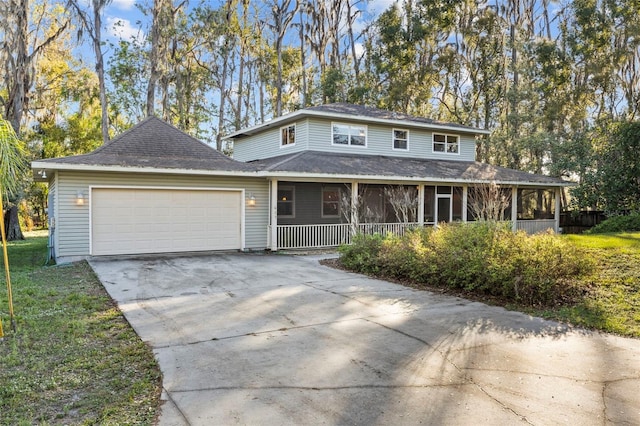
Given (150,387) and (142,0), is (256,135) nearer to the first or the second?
(142,0)

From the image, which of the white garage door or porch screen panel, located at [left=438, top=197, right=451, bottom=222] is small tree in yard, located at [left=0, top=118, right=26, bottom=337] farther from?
porch screen panel, located at [left=438, top=197, right=451, bottom=222]

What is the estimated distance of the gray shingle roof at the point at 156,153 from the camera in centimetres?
1190

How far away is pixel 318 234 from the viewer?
1512 cm

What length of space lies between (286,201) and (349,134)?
3.83 m

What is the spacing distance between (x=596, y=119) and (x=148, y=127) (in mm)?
25902

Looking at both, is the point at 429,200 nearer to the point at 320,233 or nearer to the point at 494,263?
the point at 320,233


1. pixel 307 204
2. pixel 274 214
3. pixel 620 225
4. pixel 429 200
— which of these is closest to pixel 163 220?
pixel 274 214

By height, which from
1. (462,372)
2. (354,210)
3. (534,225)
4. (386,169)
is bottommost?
(462,372)

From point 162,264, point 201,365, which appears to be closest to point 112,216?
point 162,264

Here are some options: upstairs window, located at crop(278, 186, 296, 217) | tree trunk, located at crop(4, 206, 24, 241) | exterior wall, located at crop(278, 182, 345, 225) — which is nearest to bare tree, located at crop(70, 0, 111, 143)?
tree trunk, located at crop(4, 206, 24, 241)

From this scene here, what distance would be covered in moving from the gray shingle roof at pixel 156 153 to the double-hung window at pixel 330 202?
4627 mm

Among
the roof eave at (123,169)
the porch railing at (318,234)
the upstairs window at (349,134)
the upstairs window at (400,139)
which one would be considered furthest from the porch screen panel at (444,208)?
the roof eave at (123,169)

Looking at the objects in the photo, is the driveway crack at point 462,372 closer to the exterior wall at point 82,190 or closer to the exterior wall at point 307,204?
the exterior wall at point 82,190

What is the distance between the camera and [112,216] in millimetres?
11797
